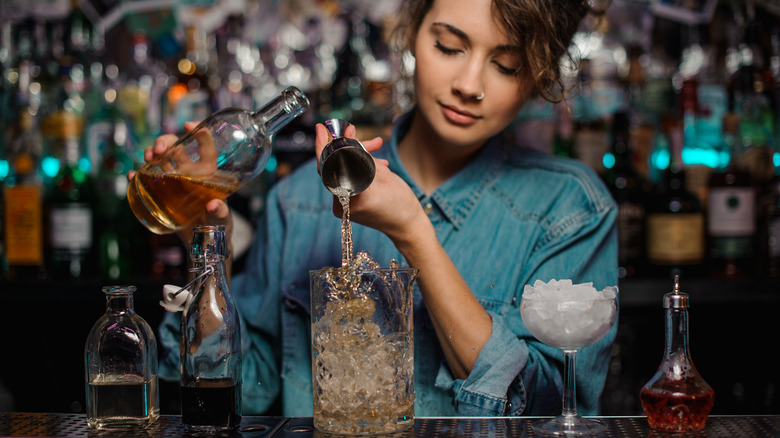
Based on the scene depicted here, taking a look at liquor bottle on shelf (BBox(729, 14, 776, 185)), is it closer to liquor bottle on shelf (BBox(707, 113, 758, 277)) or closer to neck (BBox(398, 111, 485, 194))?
liquor bottle on shelf (BBox(707, 113, 758, 277))

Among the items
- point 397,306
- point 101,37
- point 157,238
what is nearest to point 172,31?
point 101,37

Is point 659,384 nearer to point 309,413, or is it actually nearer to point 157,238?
point 309,413

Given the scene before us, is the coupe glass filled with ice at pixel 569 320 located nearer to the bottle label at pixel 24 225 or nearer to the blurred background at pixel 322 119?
the blurred background at pixel 322 119

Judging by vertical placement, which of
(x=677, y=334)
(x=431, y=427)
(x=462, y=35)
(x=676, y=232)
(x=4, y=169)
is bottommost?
(x=431, y=427)

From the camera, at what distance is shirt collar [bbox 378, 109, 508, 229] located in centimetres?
140

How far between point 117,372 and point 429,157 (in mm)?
747

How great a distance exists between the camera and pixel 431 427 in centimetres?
90

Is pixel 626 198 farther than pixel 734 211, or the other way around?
pixel 626 198

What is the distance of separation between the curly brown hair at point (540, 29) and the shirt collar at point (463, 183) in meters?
0.16

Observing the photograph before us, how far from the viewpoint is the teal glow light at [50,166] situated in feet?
7.23

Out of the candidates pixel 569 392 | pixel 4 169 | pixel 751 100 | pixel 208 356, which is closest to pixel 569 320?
pixel 569 392

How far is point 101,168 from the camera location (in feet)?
7.09

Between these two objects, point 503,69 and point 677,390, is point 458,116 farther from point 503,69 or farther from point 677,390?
point 677,390

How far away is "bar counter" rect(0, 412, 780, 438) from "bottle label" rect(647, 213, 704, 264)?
36.8 inches
